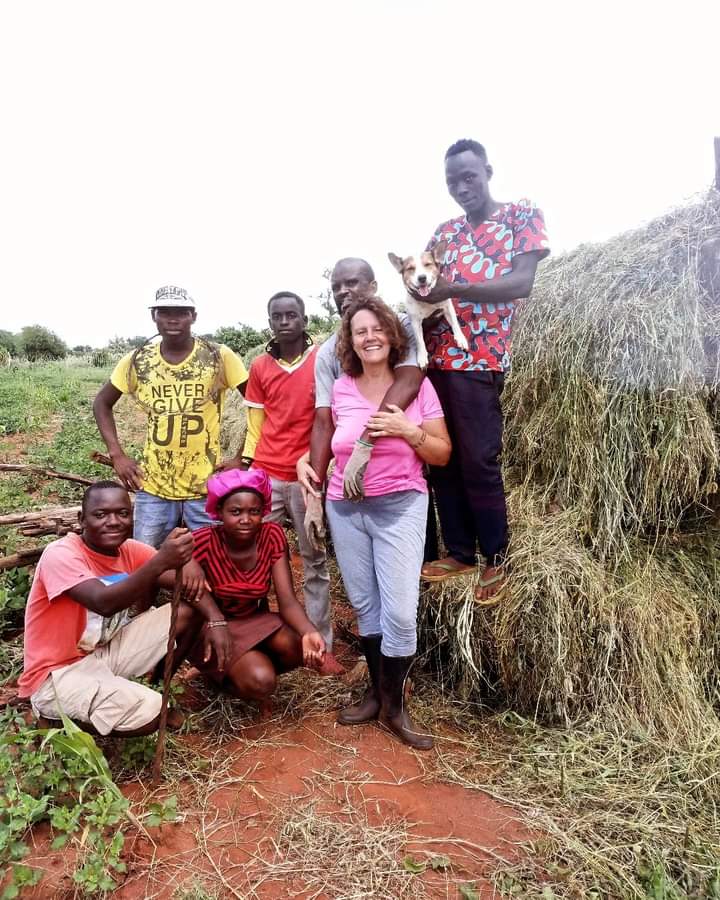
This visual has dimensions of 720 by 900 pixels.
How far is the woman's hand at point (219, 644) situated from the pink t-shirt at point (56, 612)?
0.52m

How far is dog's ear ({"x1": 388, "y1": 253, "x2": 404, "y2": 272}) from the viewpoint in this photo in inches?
127

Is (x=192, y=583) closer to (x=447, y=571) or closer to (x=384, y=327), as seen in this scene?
(x=447, y=571)

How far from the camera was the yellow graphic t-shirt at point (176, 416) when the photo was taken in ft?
12.1

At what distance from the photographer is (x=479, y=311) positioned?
10.5 ft

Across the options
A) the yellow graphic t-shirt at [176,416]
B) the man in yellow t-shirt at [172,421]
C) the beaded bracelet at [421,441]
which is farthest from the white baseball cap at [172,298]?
the beaded bracelet at [421,441]

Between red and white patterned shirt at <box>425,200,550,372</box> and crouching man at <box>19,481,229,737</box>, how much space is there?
1602 millimetres

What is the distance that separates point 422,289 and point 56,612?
2239 mm

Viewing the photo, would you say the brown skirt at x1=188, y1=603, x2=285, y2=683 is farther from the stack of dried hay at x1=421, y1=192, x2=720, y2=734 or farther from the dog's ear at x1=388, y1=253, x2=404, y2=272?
the dog's ear at x1=388, y1=253, x2=404, y2=272

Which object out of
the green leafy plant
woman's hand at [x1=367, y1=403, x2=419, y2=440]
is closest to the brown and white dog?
woman's hand at [x1=367, y1=403, x2=419, y2=440]

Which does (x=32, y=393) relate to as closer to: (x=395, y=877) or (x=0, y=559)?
(x=0, y=559)

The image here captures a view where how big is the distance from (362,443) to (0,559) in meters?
2.65

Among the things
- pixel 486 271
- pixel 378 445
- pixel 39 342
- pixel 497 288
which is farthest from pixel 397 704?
pixel 39 342

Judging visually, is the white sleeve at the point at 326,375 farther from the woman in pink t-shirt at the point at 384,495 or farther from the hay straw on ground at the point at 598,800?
the hay straw on ground at the point at 598,800

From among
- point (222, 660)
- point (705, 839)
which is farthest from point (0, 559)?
point (705, 839)
